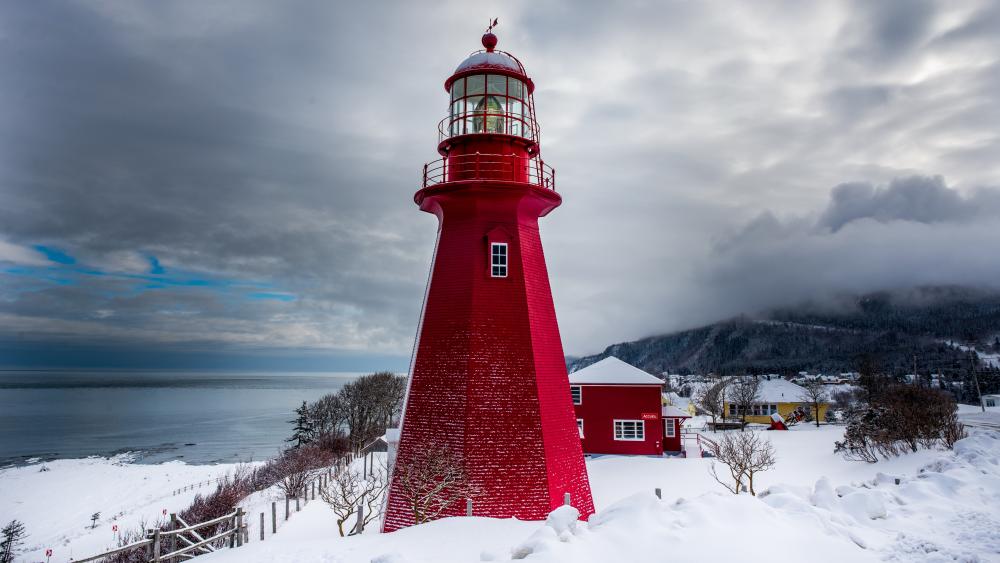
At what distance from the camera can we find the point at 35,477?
150 ft

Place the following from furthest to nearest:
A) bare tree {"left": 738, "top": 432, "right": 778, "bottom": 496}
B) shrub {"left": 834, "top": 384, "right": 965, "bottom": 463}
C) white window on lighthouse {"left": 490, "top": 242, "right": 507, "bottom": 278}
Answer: shrub {"left": 834, "top": 384, "right": 965, "bottom": 463} < bare tree {"left": 738, "top": 432, "right": 778, "bottom": 496} < white window on lighthouse {"left": 490, "top": 242, "right": 507, "bottom": 278}

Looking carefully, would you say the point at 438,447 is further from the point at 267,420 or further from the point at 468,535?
the point at 267,420

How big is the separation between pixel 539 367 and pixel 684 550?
21.6ft

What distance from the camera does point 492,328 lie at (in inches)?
517

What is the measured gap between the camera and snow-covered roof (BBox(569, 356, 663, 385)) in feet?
103

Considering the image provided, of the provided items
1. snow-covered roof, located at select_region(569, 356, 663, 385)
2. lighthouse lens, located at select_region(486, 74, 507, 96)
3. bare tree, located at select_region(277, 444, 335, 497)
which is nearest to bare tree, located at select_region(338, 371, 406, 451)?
bare tree, located at select_region(277, 444, 335, 497)

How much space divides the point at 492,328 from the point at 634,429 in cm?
2110

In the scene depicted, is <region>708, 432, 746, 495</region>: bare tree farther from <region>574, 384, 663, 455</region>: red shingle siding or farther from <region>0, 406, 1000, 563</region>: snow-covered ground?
<region>574, 384, 663, 455</region>: red shingle siding

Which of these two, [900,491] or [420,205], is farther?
[420,205]

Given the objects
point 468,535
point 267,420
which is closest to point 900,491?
point 468,535

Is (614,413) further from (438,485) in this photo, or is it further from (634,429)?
(438,485)

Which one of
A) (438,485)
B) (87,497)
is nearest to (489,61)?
(438,485)

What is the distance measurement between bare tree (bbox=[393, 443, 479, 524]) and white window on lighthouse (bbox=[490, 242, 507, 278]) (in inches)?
168

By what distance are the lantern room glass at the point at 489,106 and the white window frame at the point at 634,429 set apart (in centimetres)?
2156
